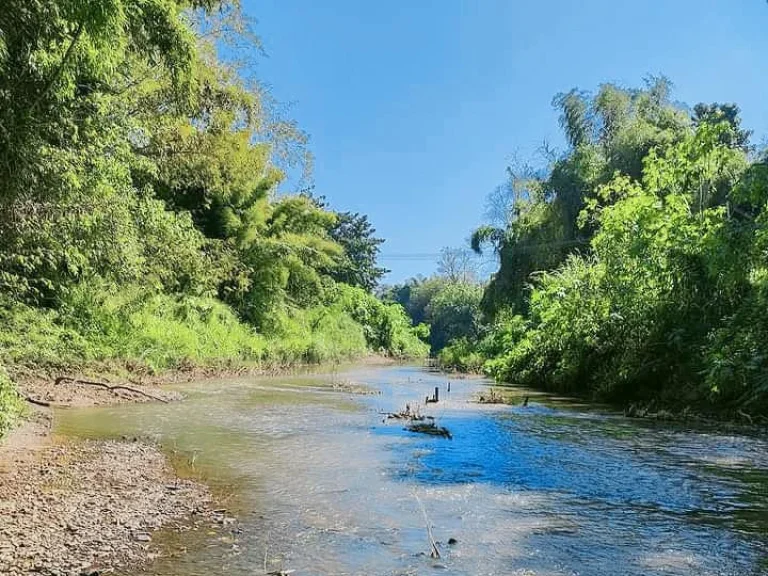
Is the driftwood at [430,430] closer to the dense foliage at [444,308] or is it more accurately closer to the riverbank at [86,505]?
the riverbank at [86,505]

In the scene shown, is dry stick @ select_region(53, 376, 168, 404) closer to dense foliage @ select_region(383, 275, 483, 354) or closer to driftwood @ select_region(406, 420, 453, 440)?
driftwood @ select_region(406, 420, 453, 440)

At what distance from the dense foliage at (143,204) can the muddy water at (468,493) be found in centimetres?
Answer: 276

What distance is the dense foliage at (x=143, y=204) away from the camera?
6098 millimetres

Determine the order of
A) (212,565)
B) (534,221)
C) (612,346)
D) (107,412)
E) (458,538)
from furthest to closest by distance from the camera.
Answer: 1. (534,221)
2. (612,346)
3. (107,412)
4. (458,538)
5. (212,565)

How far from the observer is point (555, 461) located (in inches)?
283

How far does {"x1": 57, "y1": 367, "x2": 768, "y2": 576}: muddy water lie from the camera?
4.04m

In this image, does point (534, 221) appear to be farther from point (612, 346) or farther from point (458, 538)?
point (458, 538)

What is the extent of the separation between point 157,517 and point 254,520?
69 cm

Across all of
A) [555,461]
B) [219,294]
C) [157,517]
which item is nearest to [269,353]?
[219,294]

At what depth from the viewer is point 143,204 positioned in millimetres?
13547

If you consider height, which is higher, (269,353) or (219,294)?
(219,294)

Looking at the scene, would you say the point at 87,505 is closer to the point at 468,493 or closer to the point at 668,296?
the point at 468,493

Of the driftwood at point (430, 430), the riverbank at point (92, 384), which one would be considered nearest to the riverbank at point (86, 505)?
the riverbank at point (92, 384)

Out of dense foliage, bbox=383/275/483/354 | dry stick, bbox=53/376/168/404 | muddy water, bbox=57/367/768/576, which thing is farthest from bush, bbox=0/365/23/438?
dense foliage, bbox=383/275/483/354
